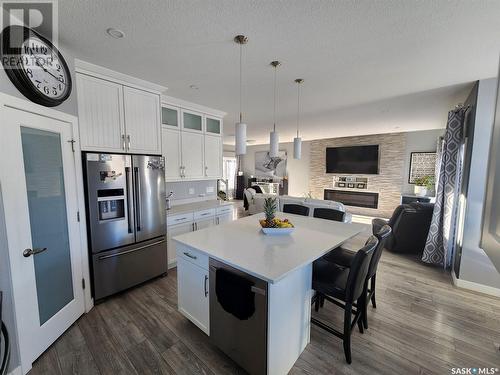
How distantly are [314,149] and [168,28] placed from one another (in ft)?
24.1

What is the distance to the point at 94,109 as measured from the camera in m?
2.37

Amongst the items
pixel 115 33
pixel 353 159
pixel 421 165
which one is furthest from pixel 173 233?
pixel 421 165

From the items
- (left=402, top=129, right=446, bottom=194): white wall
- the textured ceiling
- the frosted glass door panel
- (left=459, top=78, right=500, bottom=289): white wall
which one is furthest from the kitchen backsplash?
(left=402, top=129, right=446, bottom=194): white wall

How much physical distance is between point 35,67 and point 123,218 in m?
1.58

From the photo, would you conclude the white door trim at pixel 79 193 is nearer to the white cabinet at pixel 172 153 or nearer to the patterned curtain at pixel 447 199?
the white cabinet at pixel 172 153

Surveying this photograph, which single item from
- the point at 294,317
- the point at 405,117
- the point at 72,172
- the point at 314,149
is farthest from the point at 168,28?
the point at 314,149

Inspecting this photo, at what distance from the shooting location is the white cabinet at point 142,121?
2.67 metres

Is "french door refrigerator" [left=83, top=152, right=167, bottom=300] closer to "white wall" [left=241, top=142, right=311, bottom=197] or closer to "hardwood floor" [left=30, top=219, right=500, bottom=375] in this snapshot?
"hardwood floor" [left=30, top=219, right=500, bottom=375]

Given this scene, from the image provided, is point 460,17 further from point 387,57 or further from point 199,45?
point 199,45

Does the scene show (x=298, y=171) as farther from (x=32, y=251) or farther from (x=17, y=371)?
(x=17, y=371)

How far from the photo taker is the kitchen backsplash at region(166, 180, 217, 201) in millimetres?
3863

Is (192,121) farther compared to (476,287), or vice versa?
(192,121)

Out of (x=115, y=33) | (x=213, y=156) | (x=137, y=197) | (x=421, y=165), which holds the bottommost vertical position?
(x=137, y=197)

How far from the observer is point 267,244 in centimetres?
190
